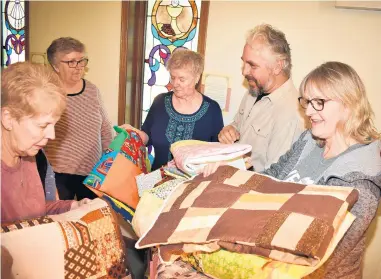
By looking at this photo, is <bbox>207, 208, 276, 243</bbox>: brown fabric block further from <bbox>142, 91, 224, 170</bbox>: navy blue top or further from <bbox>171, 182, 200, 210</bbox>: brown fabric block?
<bbox>142, 91, 224, 170</bbox>: navy blue top

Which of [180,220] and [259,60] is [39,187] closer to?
Result: [180,220]

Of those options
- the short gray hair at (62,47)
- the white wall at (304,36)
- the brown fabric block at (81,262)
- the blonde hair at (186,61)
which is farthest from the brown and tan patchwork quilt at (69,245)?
the white wall at (304,36)

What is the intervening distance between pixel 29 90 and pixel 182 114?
111 cm

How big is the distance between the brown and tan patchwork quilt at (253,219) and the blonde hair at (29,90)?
19.9 inches

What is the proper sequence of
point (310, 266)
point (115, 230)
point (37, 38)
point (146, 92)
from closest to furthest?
point (310, 266) < point (115, 230) < point (146, 92) < point (37, 38)

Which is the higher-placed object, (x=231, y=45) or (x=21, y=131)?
(x=231, y=45)

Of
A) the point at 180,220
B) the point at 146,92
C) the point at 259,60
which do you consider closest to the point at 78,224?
the point at 180,220

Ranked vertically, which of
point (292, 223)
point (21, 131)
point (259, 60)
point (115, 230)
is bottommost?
point (115, 230)

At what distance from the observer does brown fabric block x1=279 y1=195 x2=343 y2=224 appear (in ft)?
3.08

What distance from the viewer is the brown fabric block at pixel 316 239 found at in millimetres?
865

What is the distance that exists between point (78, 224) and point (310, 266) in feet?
2.34

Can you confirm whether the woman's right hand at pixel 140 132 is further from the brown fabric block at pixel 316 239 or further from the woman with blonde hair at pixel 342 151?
the brown fabric block at pixel 316 239

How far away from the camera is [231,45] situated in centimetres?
253

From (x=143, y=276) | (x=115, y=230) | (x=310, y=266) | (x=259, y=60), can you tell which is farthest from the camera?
(x=143, y=276)
